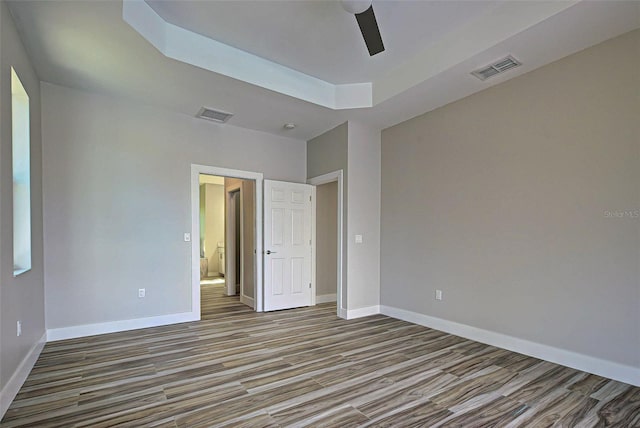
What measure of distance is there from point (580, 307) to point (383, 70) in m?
3.05

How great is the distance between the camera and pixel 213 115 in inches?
171

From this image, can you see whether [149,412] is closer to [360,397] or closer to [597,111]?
[360,397]

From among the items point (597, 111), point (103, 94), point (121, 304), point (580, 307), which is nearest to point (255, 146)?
point (103, 94)

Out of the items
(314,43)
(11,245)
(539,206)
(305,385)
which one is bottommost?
(305,385)

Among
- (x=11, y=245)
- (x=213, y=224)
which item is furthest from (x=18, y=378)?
(x=213, y=224)

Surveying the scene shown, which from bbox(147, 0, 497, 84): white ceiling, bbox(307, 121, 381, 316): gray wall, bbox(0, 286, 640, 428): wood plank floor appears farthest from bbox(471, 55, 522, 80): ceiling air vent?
bbox(0, 286, 640, 428): wood plank floor

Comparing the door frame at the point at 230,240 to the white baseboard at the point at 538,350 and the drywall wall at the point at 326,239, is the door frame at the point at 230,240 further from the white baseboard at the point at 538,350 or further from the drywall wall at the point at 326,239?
the white baseboard at the point at 538,350

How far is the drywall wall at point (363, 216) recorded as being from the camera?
15.0 ft

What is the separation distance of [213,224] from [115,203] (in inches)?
231

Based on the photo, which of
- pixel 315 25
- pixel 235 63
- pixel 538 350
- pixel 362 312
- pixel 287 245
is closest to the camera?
pixel 315 25

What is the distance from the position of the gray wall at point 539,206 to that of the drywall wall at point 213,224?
6.59 metres

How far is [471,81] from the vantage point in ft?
11.1

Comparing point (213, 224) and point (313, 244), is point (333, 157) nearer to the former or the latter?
point (313, 244)

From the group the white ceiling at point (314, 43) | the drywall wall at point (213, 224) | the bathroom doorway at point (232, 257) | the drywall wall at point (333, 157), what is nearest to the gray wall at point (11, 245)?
the white ceiling at point (314, 43)
